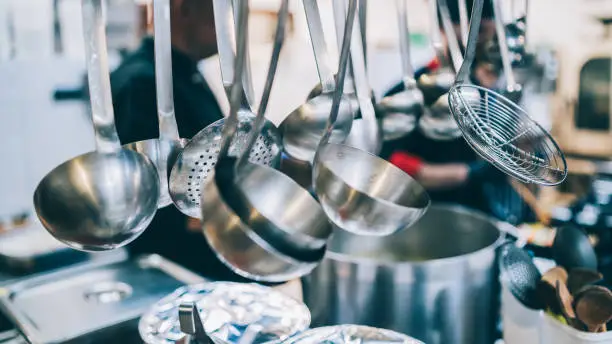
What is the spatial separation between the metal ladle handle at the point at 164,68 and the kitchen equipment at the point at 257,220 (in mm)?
166

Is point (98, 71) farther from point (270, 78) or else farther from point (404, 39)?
point (404, 39)

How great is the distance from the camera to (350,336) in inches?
21.9

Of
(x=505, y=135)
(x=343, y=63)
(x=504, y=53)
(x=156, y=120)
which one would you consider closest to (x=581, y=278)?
(x=505, y=135)

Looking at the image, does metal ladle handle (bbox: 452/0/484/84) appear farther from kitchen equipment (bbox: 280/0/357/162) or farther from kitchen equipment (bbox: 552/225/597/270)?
kitchen equipment (bbox: 552/225/597/270)

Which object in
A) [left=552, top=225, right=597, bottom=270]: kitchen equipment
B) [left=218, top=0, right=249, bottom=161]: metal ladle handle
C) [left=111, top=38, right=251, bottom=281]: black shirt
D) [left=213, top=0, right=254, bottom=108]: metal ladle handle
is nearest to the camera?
[left=218, top=0, right=249, bottom=161]: metal ladle handle

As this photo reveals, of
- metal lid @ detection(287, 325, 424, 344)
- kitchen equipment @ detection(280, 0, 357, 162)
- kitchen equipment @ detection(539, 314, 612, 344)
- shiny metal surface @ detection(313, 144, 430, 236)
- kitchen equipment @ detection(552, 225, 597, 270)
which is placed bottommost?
kitchen equipment @ detection(539, 314, 612, 344)

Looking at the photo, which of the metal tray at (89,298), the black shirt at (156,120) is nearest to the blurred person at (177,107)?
the black shirt at (156,120)

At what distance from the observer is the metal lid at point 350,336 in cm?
54

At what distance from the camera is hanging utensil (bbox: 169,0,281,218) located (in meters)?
0.55

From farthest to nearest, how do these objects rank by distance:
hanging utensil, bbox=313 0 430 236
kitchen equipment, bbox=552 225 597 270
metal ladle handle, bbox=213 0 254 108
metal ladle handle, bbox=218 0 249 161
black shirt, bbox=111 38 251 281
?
1. black shirt, bbox=111 38 251 281
2. kitchen equipment, bbox=552 225 597 270
3. metal ladle handle, bbox=213 0 254 108
4. hanging utensil, bbox=313 0 430 236
5. metal ladle handle, bbox=218 0 249 161

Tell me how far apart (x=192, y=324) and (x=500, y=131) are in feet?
1.39

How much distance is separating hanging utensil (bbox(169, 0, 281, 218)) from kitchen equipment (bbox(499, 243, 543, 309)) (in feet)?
1.03

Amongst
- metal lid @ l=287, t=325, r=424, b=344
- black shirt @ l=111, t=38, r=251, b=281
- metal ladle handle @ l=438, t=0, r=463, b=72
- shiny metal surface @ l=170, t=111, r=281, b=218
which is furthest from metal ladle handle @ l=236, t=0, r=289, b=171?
black shirt @ l=111, t=38, r=251, b=281

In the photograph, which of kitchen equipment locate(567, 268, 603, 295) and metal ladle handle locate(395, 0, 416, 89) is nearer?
kitchen equipment locate(567, 268, 603, 295)
